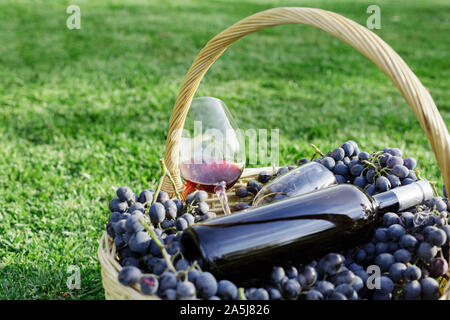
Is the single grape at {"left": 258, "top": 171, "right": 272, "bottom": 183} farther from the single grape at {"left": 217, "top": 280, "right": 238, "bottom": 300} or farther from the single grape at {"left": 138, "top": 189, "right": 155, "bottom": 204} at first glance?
the single grape at {"left": 217, "top": 280, "right": 238, "bottom": 300}

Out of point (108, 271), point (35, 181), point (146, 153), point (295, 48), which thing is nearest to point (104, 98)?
point (146, 153)

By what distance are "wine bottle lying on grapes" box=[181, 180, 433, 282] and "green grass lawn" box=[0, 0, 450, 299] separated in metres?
0.74

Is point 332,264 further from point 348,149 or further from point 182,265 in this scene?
point 348,149

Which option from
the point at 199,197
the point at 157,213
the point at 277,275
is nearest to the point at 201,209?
the point at 199,197

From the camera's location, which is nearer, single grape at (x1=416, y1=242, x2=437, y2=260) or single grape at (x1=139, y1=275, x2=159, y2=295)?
single grape at (x1=139, y1=275, x2=159, y2=295)

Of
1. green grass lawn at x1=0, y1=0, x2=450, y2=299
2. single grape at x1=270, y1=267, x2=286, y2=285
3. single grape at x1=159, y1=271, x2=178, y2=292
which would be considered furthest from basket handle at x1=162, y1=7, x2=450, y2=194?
green grass lawn at x1=0, y1=0, x2=450, y2=299

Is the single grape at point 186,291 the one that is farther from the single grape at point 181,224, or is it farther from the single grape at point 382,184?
the single grape at point 382,184

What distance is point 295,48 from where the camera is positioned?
4.70 m

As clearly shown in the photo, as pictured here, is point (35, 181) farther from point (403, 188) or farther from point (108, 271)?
point (403, 188)

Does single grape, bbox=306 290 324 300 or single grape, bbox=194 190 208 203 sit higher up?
single grape, bbox=194 190 208 203

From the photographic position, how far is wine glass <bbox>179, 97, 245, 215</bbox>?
1.46m

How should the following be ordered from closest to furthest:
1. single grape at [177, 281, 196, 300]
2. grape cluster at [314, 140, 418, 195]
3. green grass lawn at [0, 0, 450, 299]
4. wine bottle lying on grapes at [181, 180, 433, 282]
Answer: single grape at [177, 281, 196, 300] → wine bottle lying on grapes at [181, 180, 433, 282] → grape cluster at [314, 140, 418, 195] → green grass lawn at [0, 0, 450, 299]

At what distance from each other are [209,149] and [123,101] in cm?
205

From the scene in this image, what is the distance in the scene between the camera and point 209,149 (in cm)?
146
